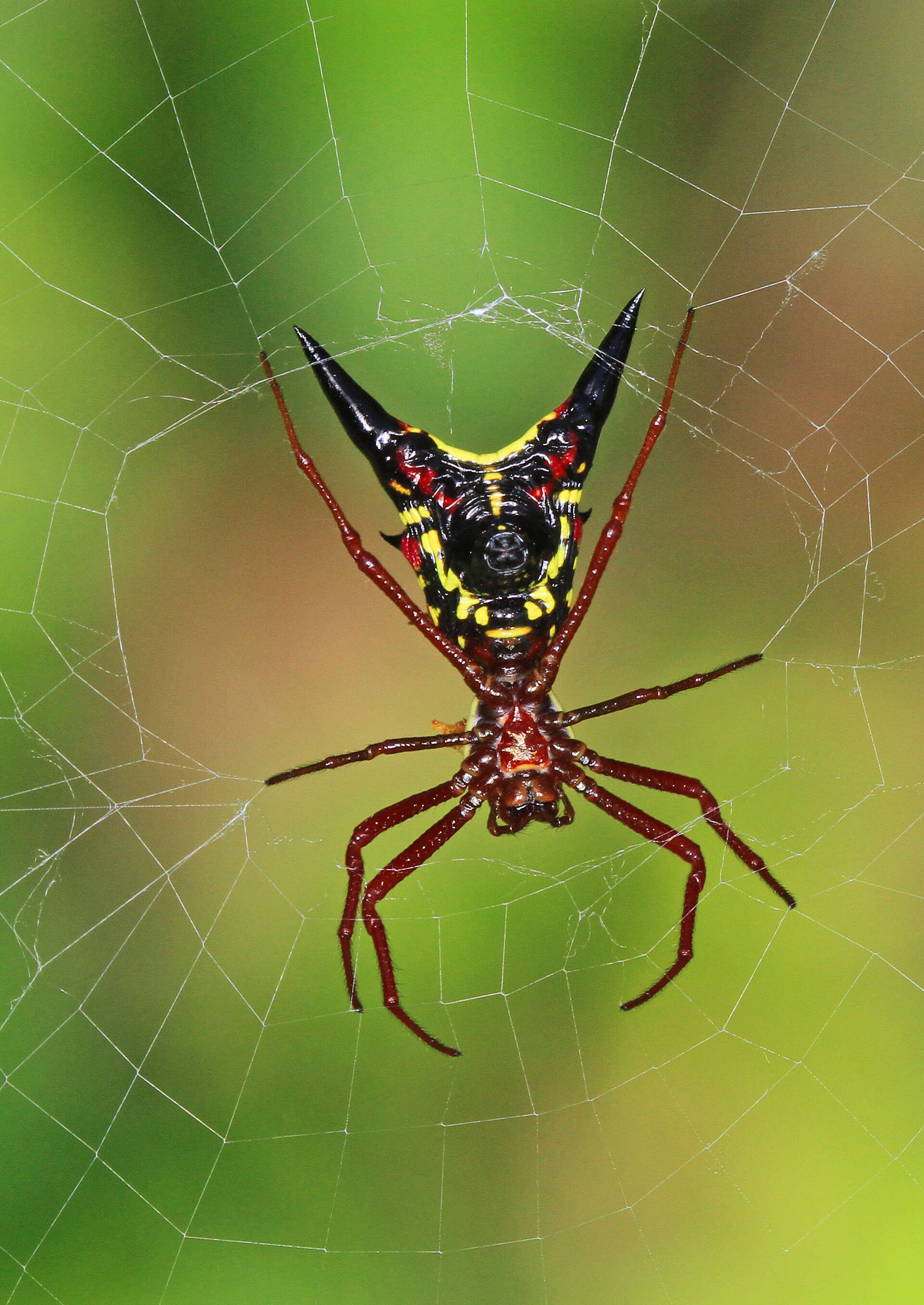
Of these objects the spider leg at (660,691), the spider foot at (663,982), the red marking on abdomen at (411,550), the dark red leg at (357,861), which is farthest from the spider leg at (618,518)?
the spider foot at (663,982)

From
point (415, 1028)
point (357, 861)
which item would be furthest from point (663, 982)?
point (357, 861)

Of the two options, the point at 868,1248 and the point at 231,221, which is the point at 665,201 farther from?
the point at 868,1248

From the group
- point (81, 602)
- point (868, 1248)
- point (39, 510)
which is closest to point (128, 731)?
point (81, 602)

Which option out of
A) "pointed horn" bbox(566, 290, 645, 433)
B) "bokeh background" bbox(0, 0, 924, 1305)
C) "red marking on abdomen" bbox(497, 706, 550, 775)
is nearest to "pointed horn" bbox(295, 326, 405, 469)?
"pointed horn" bbox(566, 290, 645, 433)

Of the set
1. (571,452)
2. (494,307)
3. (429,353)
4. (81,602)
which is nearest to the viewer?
(571,452)

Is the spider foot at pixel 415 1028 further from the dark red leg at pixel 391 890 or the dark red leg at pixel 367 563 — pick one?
the dark red leg at pixel 367 563

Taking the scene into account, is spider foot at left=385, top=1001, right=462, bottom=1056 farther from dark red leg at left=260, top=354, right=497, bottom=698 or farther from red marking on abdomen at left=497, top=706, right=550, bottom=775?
dark red leg at left=260, top=354, right=497, bottom=698
